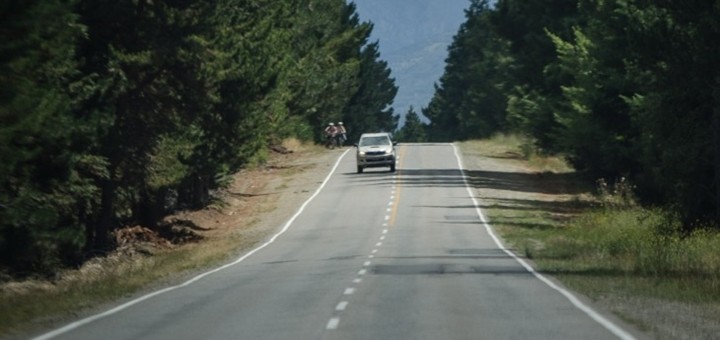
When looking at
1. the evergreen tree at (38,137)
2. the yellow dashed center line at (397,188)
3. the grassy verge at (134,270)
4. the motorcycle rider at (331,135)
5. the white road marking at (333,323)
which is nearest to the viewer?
the white road marking at (333,323)

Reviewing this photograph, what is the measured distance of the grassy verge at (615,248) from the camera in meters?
23.6

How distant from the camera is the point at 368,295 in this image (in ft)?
85.5

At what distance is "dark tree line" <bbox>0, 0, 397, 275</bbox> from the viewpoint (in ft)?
91.5

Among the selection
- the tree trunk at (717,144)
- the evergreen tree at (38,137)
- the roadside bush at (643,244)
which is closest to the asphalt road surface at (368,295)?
the roadside bush at (643,244)

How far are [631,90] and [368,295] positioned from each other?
30151mm

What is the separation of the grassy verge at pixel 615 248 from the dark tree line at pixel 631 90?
Result: 1.51 m

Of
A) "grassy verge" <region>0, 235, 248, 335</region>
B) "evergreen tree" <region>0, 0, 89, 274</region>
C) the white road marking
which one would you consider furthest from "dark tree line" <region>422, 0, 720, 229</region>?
the white road marking

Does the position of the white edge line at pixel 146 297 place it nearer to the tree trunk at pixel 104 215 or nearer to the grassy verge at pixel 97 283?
the grassy verge at pixel 97 283

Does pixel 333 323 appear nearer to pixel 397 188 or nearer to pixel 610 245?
pixel 610 245

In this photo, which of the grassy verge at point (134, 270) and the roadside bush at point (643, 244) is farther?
the roadside bush at point (643, 244)

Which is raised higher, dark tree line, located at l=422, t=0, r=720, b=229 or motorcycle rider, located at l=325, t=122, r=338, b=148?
dark tree line, located at l=422, t=0, r=720, b=229

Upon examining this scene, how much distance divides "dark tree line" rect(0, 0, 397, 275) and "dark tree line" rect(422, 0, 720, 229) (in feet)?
39.6

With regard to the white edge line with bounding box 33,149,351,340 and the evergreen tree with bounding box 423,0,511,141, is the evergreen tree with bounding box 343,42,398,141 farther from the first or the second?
the white edge line with bounding box 33,149,351,340

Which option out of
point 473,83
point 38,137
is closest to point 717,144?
point 38,137
